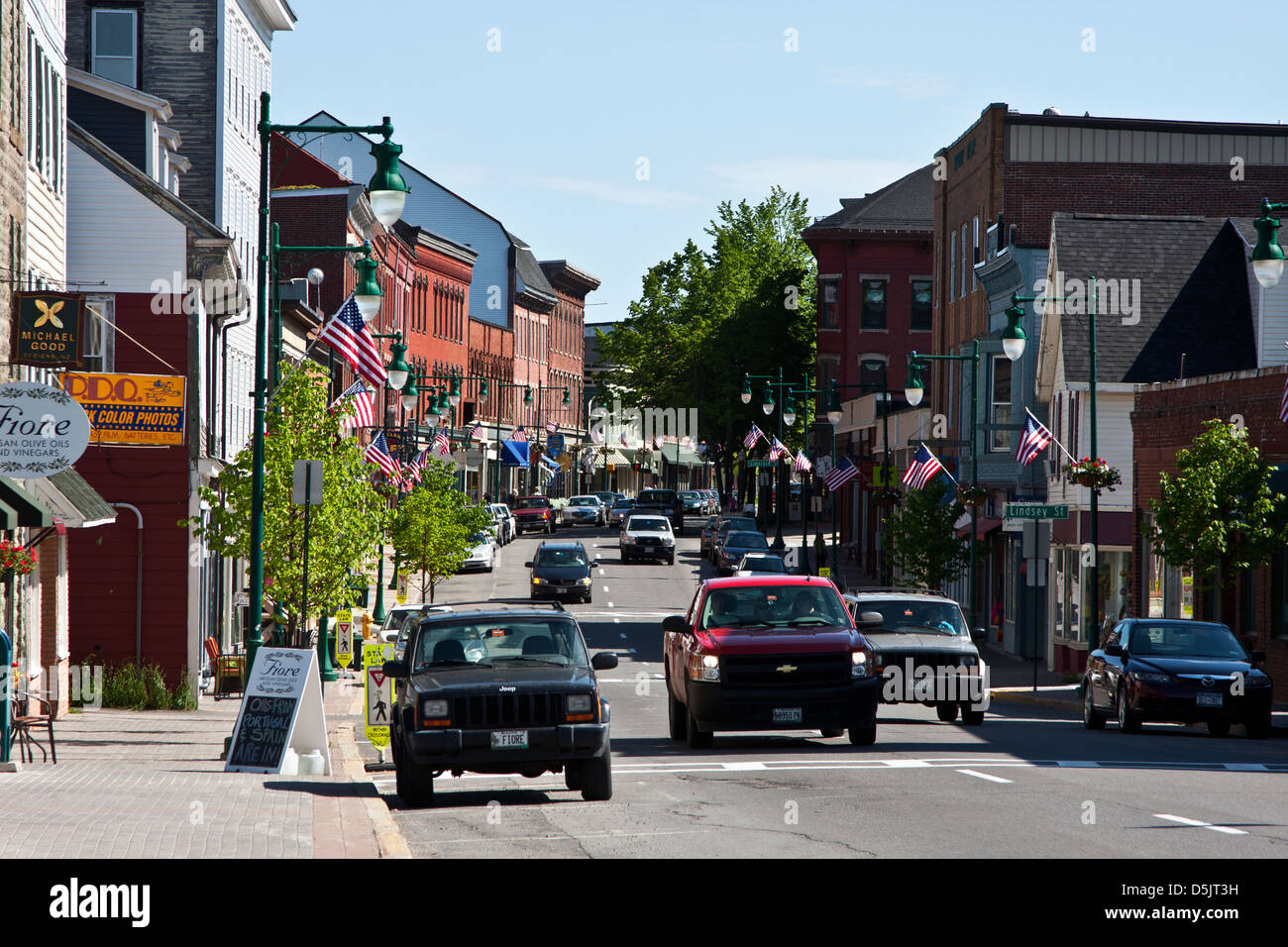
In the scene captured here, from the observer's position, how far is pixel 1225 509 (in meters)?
30.2

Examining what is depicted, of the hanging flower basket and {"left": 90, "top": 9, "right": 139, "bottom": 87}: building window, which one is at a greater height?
{"left": 90, "top": 9, "right": 139, "bottom": 87}: building window

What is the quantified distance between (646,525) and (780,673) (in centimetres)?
5068

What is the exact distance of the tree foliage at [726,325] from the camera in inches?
3912

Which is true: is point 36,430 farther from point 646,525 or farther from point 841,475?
point 646,525

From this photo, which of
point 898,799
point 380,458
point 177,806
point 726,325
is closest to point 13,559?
point 177,806

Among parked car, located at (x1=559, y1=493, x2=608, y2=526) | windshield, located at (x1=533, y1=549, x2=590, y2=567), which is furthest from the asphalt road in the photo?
parked car, located at (x1=559, y1=493, x2=608, y2=526)

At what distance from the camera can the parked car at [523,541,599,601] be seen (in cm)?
5341

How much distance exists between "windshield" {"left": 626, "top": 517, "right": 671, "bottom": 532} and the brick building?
106 feet

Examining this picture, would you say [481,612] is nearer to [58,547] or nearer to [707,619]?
[707,619]

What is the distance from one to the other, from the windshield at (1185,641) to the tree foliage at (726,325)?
226 feet

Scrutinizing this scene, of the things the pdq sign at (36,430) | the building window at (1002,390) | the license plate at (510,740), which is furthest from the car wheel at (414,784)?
the building window at (1002,390)

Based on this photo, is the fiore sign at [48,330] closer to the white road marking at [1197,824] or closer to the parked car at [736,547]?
the white road marking at [1197,824]

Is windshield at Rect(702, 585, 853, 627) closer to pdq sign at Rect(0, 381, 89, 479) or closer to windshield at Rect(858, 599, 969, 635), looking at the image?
windshield at Rect(858, 599, 969, 635)

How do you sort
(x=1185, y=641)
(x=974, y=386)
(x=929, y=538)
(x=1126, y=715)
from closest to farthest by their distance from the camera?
(x=1126, y=715) < (x=1185, y=641) < (x=974, y=386) < (x=929, y=538)
